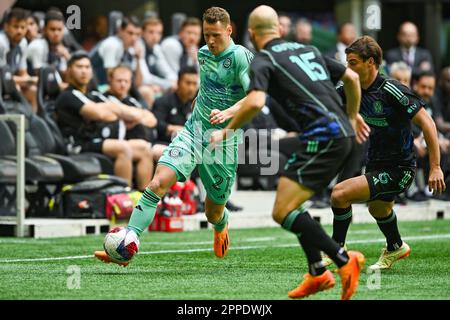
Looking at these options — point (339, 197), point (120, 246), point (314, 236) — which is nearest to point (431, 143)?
point (339, 197)

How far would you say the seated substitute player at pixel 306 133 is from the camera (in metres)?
8.45

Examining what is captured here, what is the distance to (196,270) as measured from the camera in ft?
34.8

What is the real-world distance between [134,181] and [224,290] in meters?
6.78

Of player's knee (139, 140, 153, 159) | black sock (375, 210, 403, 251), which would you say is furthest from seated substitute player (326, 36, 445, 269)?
player's knee (139, 140, 153, 159)

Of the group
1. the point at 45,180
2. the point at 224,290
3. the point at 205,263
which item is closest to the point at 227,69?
the point at 205,263

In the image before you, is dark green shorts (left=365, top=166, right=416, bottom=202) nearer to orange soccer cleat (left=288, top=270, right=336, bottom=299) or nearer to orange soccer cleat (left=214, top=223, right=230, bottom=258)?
orange soccer cleat (left=214, top=223, right=230, bottom=258)

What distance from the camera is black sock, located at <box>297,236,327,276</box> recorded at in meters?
8.42

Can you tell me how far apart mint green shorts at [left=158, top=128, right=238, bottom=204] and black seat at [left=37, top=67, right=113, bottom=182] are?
12.8ft

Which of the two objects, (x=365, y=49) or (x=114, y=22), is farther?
(x=114, y=22)

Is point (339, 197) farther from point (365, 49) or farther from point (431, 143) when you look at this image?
point (365, 49)

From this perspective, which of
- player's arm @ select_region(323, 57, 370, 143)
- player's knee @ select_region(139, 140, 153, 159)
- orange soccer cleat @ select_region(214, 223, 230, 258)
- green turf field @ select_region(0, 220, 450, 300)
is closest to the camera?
player's arm @ select_region(323, 57, 370, 143)

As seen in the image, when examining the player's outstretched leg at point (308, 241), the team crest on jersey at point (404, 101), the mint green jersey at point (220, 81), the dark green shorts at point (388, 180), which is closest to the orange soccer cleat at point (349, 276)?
the player's outstretched leg at point (308, 241)

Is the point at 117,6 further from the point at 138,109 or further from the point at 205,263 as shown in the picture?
the point at 205,263

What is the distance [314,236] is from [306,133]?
75 centimetres
